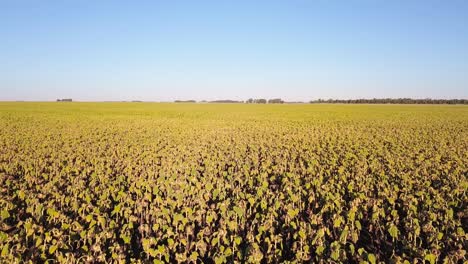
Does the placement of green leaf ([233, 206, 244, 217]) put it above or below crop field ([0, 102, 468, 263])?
above

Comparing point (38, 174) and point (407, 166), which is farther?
point (407, 166)

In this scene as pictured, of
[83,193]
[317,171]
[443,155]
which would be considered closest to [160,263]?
[83,193]

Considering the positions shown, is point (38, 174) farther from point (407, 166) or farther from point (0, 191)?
point (407, 166)

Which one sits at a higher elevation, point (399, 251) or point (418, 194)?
point (418, 194)

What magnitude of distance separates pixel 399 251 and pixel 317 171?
3.91 meters

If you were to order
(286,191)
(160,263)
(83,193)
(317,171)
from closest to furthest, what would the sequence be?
1. (160,263)
2. (83,193)
3. (286,191)
4. (317,171)

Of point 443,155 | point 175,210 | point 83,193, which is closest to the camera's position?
point 175,210

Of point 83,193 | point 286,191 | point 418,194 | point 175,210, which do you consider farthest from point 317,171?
A: point 83,193

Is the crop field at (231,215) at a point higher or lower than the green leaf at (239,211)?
lower

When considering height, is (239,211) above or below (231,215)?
above

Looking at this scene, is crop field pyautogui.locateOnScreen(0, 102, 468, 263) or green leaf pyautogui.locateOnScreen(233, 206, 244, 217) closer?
crop field pyautogui.locateOnScreen(0, 102, 468, 263)

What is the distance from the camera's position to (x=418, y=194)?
5.86m

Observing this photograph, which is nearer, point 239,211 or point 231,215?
point 239,211

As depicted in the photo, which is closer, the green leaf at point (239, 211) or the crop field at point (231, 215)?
the crop field at point (231, 215)
